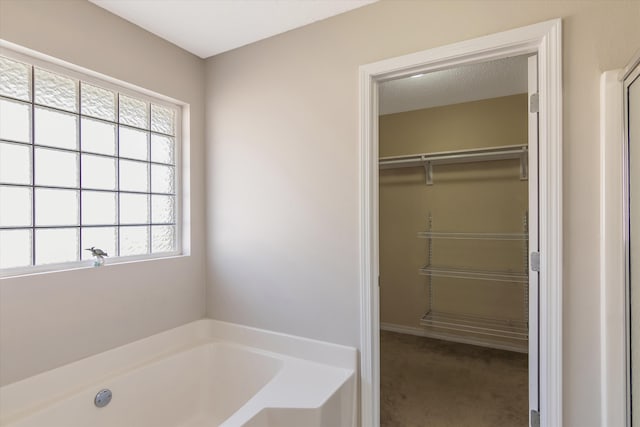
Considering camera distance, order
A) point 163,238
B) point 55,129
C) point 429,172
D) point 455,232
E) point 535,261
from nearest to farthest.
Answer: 1. point 535,261
2. point 55,129
3. point 163,238
4. point 455,232
5. point 429,172

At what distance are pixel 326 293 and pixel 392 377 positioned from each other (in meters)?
1.23

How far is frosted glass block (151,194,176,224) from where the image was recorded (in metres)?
2.08

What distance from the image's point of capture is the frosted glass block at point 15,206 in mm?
1439

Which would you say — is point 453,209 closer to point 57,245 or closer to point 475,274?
point 475,274

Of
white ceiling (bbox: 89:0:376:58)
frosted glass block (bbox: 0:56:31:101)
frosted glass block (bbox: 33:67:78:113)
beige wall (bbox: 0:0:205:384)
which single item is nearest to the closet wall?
white ceiling (bbox: 89:0:376:58)

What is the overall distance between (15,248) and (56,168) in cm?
41

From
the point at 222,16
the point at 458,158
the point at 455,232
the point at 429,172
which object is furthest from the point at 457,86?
the point at 222,16

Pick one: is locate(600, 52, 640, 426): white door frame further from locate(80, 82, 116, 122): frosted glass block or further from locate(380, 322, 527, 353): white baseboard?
locate(80, 82, 116, 122): frosted glass block

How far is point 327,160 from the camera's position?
183 cm

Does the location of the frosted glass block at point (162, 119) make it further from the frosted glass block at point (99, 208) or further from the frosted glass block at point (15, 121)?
the frosted glass block at point (15, 121)

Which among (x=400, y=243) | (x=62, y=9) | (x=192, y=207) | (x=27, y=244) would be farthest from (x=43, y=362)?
(x=400, y=243)

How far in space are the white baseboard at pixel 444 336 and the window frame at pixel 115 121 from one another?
7.92 feet

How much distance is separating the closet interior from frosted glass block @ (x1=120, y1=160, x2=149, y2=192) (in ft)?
6.53

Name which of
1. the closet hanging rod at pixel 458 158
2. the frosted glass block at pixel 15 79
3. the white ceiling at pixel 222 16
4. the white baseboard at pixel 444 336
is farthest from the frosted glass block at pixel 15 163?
the white baseboard at pixel 444 336
